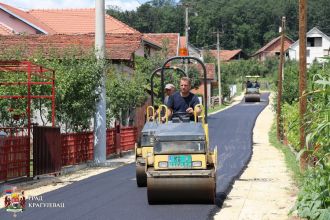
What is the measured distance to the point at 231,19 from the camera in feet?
470

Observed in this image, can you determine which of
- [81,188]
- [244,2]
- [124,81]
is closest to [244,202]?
[81,188]

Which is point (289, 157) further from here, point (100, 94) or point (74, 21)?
point (74, 21)

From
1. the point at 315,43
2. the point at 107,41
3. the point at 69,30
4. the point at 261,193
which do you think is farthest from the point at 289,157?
the point at 315,43

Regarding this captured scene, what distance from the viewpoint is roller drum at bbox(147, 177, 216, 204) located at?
40.4 ft

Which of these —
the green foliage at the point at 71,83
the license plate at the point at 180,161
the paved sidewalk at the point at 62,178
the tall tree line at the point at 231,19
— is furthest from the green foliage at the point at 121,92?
the tall tree line at the point at 231,19

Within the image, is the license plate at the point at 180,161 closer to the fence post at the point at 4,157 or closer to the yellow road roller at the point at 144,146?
the yellow road roller at the point at 144,146

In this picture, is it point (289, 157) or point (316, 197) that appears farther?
point (289, 157)

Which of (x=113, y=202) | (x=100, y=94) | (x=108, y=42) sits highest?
(x=108, y=42)

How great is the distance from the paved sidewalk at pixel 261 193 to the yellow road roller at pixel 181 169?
0.64 m

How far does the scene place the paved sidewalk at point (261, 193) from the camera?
12.0 meters

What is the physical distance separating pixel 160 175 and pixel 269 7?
450 feet

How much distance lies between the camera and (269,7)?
477ft

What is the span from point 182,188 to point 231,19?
437 ft

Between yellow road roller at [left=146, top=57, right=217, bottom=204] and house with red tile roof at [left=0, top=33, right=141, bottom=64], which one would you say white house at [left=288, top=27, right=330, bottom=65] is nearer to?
house with red tile roof at [left=0, top=33, right=141, bottom=64]
